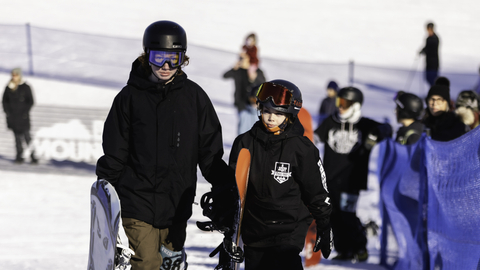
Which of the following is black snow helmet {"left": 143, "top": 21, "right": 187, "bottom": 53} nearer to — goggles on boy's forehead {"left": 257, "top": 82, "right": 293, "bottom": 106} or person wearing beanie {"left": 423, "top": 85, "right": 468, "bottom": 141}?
goggles on boy's forehead {"left": 257, "top": 82, "right": 293, "bottom": 106}

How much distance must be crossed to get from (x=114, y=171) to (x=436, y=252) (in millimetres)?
2554

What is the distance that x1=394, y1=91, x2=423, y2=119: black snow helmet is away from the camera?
672cm

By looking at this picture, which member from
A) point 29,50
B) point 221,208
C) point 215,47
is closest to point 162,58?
point 221,208

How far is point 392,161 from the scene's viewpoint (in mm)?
6348

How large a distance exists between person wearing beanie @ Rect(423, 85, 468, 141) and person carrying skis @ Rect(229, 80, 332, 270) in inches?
119

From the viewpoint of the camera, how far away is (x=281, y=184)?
3.97 m

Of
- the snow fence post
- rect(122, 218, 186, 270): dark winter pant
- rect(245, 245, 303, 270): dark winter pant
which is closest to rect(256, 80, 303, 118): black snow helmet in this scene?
rect(245, 245, 303, 270): dark winter pant

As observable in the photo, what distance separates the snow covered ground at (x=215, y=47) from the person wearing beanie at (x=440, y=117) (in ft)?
5.37

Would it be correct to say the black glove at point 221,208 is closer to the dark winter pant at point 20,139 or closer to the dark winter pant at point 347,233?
the dark winter pant at point 347,233

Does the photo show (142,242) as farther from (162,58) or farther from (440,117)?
(440,117)

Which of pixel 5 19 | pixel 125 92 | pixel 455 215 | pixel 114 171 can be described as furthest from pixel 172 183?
pixel 5 19

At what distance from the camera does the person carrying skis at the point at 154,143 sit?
12.9 feet

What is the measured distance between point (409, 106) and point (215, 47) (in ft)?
63.9

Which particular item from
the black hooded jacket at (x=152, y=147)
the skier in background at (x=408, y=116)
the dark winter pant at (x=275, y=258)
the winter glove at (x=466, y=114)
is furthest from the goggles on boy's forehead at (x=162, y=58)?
the winter glove at (x=466, y=114)
